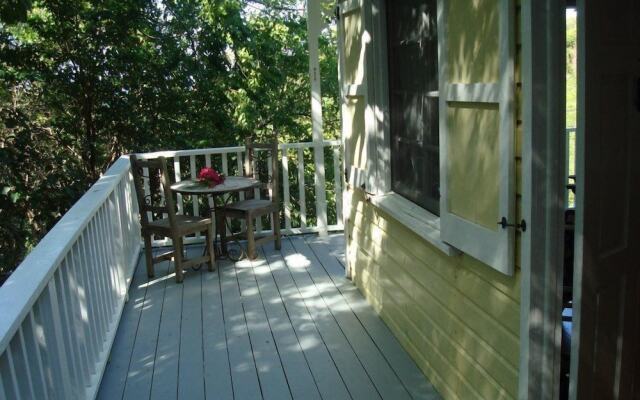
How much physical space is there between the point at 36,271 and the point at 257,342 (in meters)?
1.85

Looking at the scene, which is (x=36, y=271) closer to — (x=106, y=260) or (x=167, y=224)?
(x=106, y=260)

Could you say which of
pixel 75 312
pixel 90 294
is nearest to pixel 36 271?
pixel 75 312

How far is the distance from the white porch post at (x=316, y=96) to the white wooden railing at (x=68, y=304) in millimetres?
1944

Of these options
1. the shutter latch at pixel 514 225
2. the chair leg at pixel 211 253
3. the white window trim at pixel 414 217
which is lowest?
the chair leg at pixel 211 253

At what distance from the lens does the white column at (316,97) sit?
19.0 ft

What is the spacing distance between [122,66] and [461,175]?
655 cm

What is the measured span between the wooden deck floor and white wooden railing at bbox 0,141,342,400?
193mm

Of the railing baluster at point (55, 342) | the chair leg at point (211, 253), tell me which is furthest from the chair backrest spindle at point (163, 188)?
the railing baluster at point (55, 342)

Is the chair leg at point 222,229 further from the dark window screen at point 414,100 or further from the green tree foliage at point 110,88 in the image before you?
the green tree foliage at point 110,88

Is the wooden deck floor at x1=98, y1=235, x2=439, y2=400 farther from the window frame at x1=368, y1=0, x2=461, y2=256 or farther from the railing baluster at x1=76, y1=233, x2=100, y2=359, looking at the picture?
the window frame at x1=368, y1=0, x2=461, y2=256

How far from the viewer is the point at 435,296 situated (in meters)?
3.04

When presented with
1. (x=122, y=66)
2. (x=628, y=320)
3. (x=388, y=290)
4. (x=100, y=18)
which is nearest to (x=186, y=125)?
(x=122, y=66)

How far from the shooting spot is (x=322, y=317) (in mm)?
4070

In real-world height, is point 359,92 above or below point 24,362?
above
